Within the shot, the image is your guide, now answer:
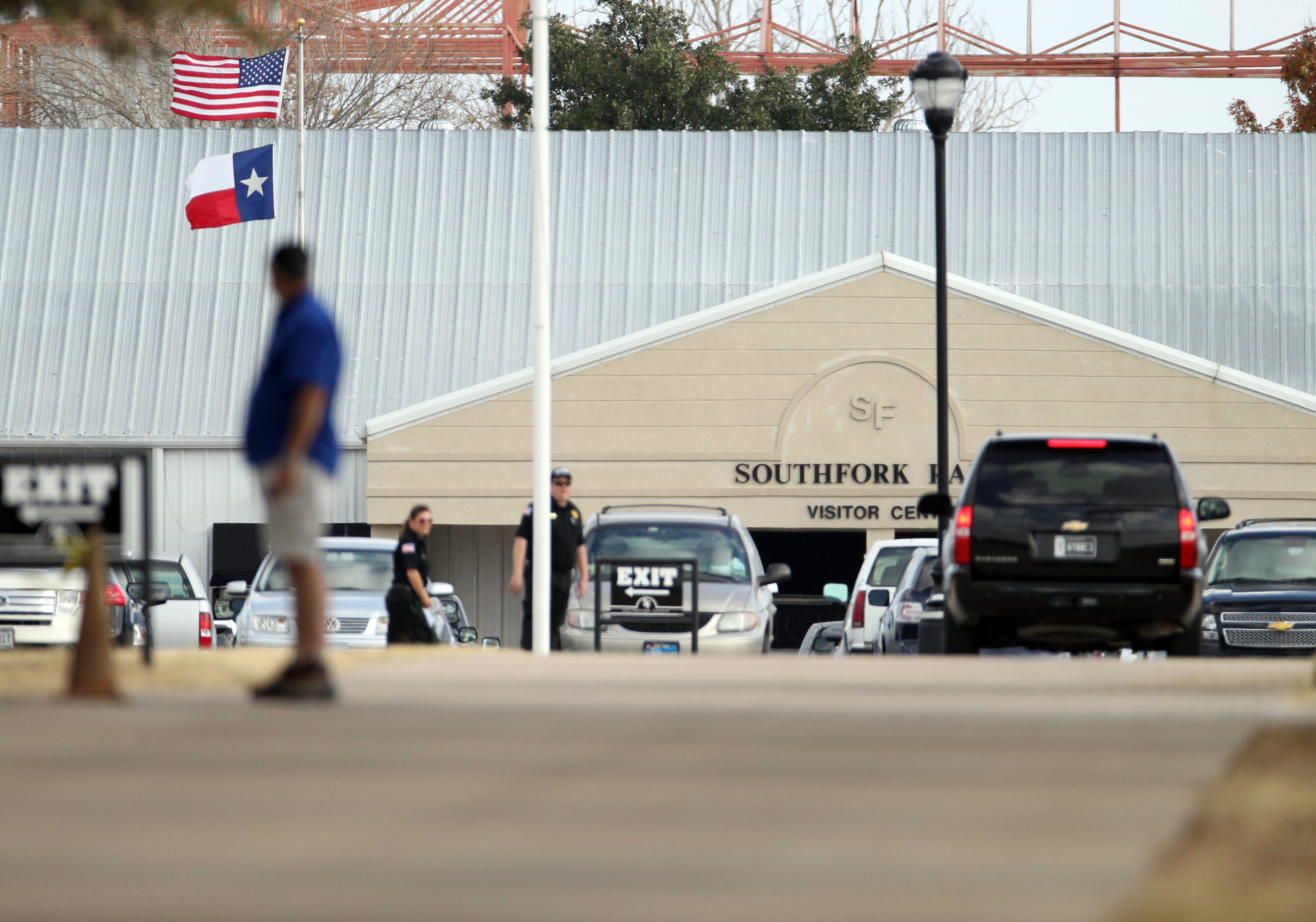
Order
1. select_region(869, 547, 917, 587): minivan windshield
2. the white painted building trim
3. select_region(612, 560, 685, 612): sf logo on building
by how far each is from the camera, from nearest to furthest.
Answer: select_region(612, 560, 685, 612): sf logo on building
select_region(869, 547, 917, 587): minivan windshield
the white painted building trim

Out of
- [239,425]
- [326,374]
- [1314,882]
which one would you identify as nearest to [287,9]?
[239,425]

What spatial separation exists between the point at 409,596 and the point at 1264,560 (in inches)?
305

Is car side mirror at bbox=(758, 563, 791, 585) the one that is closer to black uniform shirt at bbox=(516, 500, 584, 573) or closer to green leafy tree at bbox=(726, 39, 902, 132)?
black uniform shirt at bbox=(516, 500, 584, 573)

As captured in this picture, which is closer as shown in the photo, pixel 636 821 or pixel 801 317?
pixel 636 821

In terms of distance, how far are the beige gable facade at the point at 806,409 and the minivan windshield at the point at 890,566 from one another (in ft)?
21.4

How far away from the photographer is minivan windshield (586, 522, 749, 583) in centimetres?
1769

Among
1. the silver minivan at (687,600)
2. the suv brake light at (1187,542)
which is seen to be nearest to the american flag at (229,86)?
the silver minivan at (687,600)

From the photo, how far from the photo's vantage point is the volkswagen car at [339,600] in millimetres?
19547

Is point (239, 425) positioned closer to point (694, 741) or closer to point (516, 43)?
point (516, 43)

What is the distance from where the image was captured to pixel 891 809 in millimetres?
5352

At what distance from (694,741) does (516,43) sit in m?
42.6

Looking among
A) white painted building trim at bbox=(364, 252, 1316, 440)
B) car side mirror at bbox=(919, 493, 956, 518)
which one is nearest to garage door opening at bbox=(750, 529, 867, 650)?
white painted building trim at bbox=(364, 252, 1316, 440)

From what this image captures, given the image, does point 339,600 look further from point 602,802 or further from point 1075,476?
point 602,802

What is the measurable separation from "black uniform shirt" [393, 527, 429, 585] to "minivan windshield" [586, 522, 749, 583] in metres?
2.38
